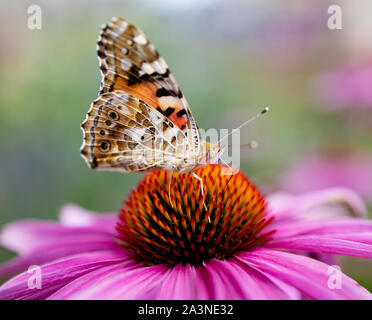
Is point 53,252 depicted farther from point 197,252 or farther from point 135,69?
point 135,69

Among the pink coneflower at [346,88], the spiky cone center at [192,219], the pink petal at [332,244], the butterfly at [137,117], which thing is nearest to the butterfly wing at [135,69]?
the butterfly at [137,117]

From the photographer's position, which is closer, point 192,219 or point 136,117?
point 192,219

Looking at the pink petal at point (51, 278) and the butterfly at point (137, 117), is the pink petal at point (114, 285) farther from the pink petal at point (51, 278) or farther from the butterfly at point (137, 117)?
the butterfly at point (137, 117)

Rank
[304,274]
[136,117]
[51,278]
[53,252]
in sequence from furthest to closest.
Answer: [53,252]
[136,117]
[51,278]
[304,274]

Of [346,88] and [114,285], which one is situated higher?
[346,88]

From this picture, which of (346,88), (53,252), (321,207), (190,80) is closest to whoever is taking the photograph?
(53,252)

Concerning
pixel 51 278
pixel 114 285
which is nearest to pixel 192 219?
pixel 114 285
